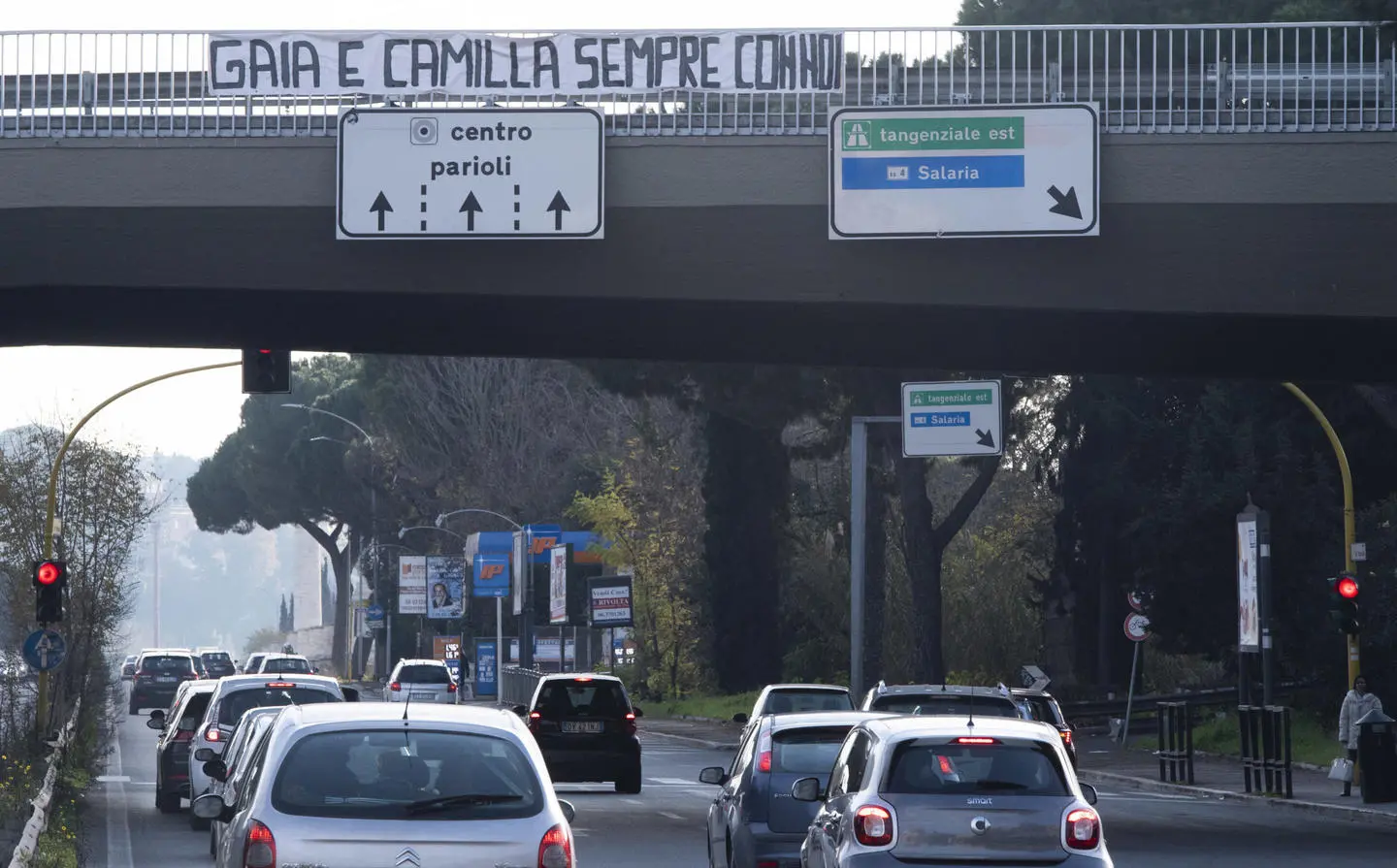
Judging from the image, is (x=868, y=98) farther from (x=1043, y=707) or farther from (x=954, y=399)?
(x=954, y=399)

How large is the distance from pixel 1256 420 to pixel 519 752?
3334 centimetres

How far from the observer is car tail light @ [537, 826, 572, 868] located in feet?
32.1

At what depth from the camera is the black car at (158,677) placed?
203ft

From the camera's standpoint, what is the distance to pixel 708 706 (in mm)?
58562

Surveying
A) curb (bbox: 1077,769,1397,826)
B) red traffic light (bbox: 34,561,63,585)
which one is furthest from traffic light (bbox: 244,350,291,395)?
curb (bbox: 1077,769,1397,826)

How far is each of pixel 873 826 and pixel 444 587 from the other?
67.8m

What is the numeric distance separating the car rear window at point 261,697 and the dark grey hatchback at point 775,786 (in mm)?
7117

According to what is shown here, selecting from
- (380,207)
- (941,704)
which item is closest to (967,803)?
(941,704)

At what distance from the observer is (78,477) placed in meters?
38.9

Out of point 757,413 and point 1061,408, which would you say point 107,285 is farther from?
point 1061,408

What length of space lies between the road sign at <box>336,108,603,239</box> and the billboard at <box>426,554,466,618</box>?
58049 mm

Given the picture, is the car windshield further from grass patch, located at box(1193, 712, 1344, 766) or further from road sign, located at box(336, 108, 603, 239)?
grass patch, located at box(1193, 712, 1344, 766)

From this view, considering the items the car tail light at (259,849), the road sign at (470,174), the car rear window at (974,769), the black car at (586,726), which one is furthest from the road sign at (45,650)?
the car tail light at (259,849)

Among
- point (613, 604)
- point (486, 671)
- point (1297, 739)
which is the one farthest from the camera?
point (486, 671)
